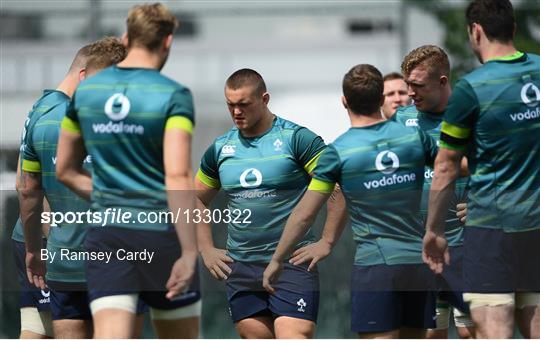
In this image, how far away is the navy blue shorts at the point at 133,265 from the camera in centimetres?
615

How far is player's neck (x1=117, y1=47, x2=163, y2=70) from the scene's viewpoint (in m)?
6.18

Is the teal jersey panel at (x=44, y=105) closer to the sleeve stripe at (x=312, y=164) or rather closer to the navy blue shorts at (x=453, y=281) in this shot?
the sleeve stripe at (x=312, y=164)

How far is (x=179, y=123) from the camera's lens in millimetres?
6031

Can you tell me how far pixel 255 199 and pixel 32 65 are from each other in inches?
548

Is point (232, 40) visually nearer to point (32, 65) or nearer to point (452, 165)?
point (32, 65)

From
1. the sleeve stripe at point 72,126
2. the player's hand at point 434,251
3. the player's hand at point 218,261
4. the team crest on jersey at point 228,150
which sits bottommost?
the player's hand at point 218,261

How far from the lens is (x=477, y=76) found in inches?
259

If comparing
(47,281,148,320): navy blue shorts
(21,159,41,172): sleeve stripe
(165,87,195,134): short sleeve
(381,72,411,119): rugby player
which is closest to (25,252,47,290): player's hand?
(47,281,148,320): navy blue shorts

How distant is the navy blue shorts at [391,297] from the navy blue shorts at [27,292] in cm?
209

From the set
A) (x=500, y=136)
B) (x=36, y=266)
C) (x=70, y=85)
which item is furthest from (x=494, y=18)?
(x=36, y=266)

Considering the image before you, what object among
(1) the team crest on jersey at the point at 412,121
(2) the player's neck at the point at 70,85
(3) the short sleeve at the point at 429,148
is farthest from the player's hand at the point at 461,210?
(2) the player's neck at the point at 70,85

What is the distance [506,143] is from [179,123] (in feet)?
5.74

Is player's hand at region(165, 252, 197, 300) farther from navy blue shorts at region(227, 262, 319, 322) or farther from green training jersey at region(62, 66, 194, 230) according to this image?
navy blue shorts at region(227, 262, 319, 322)

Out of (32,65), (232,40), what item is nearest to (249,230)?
(32,65)
